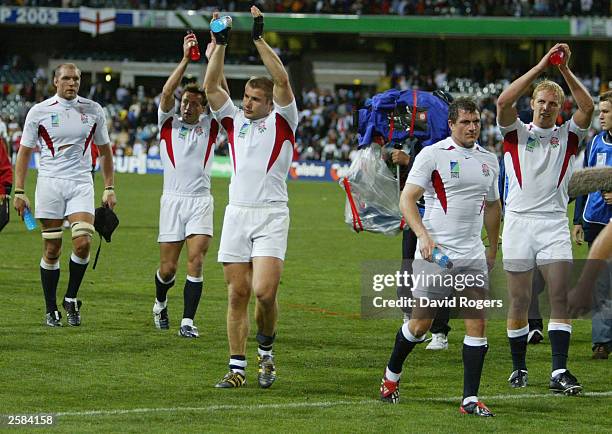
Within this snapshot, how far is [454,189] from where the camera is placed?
7809mm

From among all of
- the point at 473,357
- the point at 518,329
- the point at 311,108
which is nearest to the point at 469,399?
the point at 473,357

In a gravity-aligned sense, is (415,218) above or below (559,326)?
above

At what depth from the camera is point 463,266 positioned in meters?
7.71

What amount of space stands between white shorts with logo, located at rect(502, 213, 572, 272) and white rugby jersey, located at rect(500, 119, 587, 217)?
72 mm

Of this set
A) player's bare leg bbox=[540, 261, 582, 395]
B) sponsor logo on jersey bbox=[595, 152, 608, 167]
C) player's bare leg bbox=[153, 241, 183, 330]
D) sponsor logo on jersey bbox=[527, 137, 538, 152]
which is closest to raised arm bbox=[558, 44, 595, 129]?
sponsor logo on jersey bbox=[527, 137, 538, 152]

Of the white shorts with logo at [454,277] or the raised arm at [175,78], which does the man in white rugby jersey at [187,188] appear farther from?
the white shorts with logo at [454,277]

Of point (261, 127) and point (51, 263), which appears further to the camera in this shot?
point (51, 263)

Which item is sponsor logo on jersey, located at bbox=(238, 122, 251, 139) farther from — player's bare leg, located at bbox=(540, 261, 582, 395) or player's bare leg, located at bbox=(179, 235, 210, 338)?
player's bare leg, located at bbox=(179, 235, 210, 338)

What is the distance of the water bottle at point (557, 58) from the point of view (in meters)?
7.74

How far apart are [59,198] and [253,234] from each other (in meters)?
3.13

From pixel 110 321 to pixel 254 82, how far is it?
3.76 m

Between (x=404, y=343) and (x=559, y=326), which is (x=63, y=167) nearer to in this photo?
(x=404, y=343)

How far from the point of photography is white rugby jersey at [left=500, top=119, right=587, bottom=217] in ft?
27.7

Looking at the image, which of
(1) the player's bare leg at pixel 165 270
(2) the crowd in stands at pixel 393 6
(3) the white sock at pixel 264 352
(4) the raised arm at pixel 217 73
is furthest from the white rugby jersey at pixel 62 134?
(2) the crowd in stands at pixel 393 6
